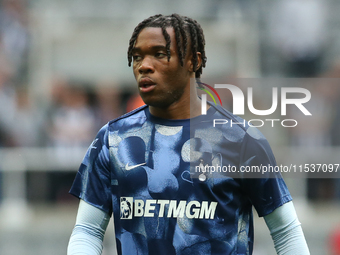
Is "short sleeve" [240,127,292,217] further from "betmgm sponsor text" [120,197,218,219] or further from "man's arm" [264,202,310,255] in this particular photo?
"betmgm sponsor text" [120,197,218,219]

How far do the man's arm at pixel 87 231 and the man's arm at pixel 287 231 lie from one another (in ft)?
2.72

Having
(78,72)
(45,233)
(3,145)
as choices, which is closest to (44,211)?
(45,233)

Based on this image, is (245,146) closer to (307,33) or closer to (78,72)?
(307,33)

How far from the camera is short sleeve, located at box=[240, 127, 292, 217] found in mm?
2406

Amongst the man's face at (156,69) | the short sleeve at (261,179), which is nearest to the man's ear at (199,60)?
the man's face at (156,69)

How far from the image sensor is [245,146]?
2.45m

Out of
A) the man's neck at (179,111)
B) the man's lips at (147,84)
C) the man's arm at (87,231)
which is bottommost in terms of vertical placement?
the man's arm at (87,231)

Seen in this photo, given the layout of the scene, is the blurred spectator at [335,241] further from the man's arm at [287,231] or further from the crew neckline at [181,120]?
the crew neckline at [181,120]

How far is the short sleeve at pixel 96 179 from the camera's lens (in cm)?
254

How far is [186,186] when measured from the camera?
2434 mm

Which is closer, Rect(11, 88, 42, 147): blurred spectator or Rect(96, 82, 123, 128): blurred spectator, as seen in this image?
Rect(11, 88, 42, 147): blurred spectator

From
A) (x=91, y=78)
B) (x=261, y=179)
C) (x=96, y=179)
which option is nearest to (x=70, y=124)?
(x=91, y=78)

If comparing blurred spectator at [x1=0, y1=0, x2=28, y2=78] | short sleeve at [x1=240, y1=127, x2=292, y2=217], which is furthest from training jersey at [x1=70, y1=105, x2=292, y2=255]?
blurred spectator at [x1=0, y1=0, x2=28, y2=78]

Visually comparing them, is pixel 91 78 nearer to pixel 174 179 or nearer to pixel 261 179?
pixel 174 179
